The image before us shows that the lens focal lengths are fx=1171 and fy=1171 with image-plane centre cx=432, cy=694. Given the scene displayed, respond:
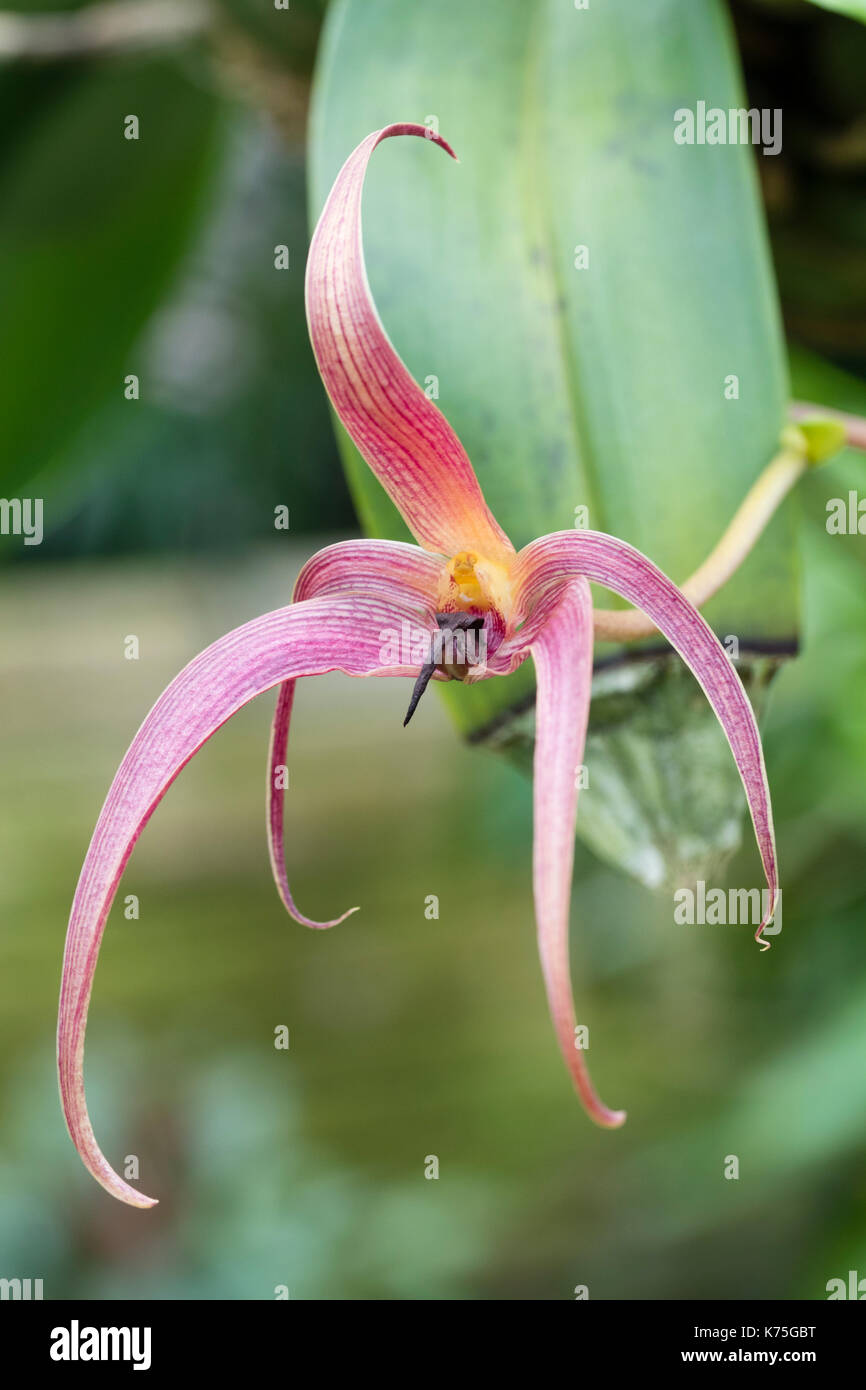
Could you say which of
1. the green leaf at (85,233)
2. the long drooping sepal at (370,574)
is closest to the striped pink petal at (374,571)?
the long drooping sepal at (370,574)

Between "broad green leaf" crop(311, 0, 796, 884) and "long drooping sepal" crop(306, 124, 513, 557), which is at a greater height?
"broad green leaf" crop(311, 0, 796, 884)

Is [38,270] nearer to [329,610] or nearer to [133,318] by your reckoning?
[133,318]

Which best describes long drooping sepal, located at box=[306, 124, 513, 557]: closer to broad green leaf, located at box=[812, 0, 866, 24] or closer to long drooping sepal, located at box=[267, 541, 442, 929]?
long drooping sepal, located at box=[267, 541, 442, 929]

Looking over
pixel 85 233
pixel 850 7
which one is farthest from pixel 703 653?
pixel 85 233

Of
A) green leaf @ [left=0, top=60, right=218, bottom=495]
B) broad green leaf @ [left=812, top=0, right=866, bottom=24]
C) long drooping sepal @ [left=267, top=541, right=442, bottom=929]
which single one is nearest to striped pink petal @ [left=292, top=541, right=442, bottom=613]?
long drooping sepal @ [left=267, top=541, right=442, bottom=929]

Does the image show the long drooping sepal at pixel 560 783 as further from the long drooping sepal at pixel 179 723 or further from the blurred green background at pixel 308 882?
the blurred green background at pixel 308 882

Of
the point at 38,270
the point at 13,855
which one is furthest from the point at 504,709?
the point at 13,855

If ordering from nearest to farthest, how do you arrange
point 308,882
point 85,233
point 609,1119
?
point 609,1119 < point 85,233 < point 308,882

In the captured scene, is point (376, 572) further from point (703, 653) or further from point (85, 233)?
point (85, 233)
